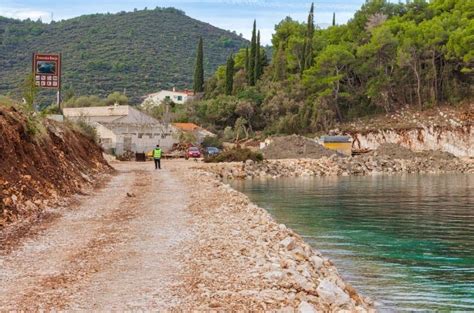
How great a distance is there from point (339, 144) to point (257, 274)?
211 ft

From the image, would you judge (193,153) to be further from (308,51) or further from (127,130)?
(308,51)

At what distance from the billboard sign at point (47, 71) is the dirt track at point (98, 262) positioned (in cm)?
2632

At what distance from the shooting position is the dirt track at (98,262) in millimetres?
8703

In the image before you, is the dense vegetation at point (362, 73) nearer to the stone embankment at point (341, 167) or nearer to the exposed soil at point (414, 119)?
the exposed soil at point (414, 119)

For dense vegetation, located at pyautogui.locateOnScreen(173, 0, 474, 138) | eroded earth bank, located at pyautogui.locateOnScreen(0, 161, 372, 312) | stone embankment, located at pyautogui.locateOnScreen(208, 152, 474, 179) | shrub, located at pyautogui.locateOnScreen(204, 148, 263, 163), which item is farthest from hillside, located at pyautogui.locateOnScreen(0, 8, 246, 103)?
eroded earth bank, located at pyautogui.locateOnScreen(0, 161, 372, 312)

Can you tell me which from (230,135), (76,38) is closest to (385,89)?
(230,135)

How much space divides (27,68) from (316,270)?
402 ft

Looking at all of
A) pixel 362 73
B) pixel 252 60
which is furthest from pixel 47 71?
pixel 252 60

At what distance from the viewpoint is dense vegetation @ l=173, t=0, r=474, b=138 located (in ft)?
270

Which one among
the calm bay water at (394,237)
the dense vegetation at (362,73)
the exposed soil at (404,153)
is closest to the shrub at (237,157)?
the exposed soil at (404,153)

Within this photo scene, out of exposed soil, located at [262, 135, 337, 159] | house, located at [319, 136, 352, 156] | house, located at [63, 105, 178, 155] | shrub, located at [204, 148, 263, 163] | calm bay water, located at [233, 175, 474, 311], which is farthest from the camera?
house, located at [319, 136, 352, 156]

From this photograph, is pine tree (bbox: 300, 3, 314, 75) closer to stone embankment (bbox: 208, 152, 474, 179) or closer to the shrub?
stone embankment (bbox: 208, 152, 474, 179)

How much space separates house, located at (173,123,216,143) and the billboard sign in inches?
1512

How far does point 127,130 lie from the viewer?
73.1 metres
